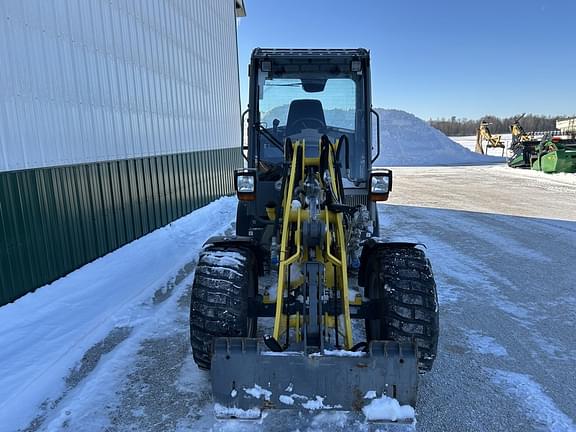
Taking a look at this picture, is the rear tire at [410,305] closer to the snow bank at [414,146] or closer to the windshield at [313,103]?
the windshield at [313,103]

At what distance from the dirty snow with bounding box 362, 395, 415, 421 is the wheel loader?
3 centimetres

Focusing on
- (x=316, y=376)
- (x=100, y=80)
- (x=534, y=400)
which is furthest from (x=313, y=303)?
(x=100, y=80)

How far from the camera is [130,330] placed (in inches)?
164

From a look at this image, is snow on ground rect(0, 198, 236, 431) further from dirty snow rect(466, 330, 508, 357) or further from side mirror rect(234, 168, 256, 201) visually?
dirty snow rect(466, 330, 508, 357)

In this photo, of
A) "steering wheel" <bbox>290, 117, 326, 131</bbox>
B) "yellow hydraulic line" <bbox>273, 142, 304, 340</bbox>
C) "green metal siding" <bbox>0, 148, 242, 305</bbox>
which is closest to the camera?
"yellow hydraulic line" <bbox>273, 142, 304, 340</bbox>

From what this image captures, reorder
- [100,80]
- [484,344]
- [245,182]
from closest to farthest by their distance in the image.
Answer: [484,344], [245,182], [100,80]

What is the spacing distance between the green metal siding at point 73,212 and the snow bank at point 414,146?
27356mm

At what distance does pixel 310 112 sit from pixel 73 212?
11.0 ft

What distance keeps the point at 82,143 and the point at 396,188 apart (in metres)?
12.8

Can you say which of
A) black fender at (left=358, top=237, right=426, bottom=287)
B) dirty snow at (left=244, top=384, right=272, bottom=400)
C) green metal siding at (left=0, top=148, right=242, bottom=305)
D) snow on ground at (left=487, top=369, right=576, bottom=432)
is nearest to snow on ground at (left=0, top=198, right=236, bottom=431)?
green metal siding at (left=0, top=148, right=242, bottom=305)

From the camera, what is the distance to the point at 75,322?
425cm

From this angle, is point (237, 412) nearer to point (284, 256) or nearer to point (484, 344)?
point (284, 256)

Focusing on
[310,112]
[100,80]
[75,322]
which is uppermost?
[100,80]

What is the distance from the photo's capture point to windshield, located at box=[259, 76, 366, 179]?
4.96 m
